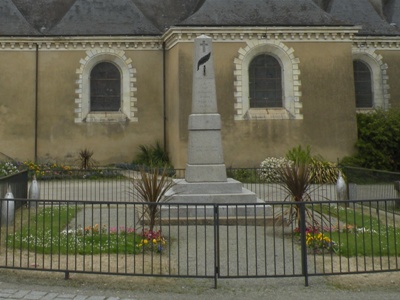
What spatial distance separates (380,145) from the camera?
55.9 ft

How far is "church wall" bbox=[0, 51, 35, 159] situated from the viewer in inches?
724

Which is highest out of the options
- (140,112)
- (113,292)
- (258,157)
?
(140,112)

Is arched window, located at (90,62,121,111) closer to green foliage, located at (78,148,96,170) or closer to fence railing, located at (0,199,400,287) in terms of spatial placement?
green foliage, located at (78,148,96,170)

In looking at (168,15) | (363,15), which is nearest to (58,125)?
(168,15)

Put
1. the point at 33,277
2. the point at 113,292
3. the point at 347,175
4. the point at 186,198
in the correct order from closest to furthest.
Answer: the point at 113,292, the point at 33,277, the point at 186,198, the point at 347,175

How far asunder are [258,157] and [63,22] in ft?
36.0

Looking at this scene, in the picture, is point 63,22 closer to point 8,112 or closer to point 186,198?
point 8,112

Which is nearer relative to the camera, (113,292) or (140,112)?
(113,292)

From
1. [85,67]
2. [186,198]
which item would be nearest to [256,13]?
[85,67]

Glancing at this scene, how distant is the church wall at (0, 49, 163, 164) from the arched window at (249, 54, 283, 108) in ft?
16.1

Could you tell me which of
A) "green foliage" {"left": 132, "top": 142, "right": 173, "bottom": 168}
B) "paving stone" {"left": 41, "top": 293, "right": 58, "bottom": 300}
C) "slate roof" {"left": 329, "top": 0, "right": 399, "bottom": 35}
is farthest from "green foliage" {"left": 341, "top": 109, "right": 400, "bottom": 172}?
"paving stone" {"left": 41, "top": 293, "right": 58, "bottom": 300}

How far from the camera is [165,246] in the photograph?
20.9 feet

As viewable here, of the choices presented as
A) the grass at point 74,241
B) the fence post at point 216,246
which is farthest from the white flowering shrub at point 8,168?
the fence post at point 216,246

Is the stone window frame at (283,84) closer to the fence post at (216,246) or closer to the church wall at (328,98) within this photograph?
the church wall at (328,98)
